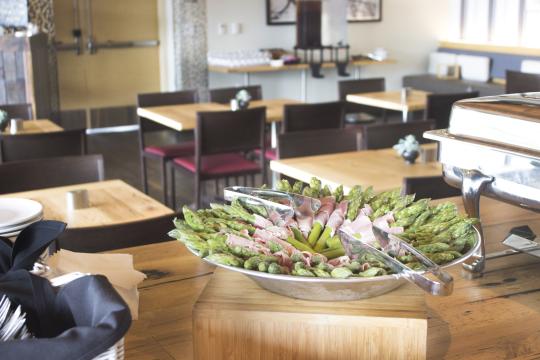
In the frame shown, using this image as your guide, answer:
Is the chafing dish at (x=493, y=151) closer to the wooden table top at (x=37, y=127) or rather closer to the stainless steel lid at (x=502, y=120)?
the stainless steel lid at (x=502, y=120)

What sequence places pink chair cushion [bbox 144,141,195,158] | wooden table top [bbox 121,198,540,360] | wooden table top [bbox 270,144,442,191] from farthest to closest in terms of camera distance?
1. pink chair cushion [bbox 144,141,195,158]
2. wooden table top [bbox 270,144,442,191]
3. wooden table top [bbox 121,198,540,360]

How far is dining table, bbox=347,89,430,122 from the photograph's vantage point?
5949 millimetres

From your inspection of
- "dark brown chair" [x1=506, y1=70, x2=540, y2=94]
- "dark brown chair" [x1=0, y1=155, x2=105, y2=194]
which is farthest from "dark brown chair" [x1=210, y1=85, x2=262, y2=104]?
"dark brown chair" [x1=0, y1=155, x2=105, y2=194]

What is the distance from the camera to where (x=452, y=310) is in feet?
4.54

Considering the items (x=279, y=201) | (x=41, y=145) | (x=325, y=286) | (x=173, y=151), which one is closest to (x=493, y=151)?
(x=279, y=201)

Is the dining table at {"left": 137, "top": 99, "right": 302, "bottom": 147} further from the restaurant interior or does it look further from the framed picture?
the framed picture

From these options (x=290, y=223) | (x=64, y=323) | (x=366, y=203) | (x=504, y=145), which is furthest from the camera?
(x=504, y=145)

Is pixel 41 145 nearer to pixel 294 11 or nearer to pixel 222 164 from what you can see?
pixel 222 164

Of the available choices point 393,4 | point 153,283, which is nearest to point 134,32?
point 393,4

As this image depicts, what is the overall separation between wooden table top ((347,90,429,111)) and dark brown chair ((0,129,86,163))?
282cm

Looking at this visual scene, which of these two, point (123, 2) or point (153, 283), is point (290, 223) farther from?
point (123, 2)

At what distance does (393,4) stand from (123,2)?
11.7 ft

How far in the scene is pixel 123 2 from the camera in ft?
29.5

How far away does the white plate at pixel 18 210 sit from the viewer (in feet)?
6.24
